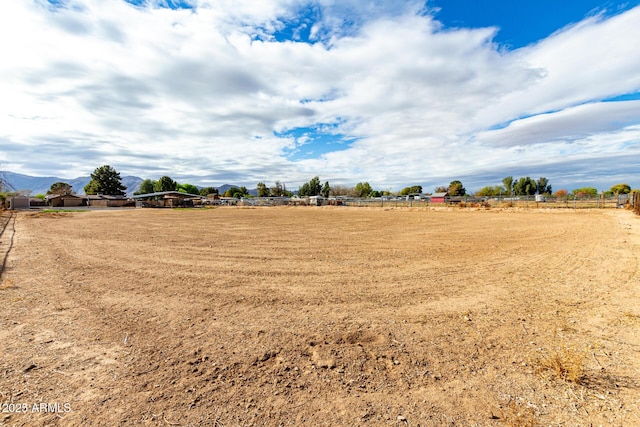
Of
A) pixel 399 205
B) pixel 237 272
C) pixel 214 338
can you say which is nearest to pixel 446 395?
pixel 214 338

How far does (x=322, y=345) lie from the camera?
3.78 m

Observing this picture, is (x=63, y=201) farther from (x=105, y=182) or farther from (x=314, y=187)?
(x=314, y=187)

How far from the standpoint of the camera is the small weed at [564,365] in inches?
119

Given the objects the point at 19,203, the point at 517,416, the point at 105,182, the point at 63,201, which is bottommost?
the point at 517,416

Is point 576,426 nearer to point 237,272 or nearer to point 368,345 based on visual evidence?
point 368,345

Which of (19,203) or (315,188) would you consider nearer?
(19,203)

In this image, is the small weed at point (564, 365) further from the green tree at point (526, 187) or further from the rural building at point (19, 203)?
the green tree at point (526, 187)

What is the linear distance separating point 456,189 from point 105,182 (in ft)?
420

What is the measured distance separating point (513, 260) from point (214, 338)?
837cm

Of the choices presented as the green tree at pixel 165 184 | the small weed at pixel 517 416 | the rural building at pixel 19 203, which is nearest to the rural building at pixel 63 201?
the rural building at pixel 19 203

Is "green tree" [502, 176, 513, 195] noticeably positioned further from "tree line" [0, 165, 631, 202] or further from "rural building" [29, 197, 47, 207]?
"rural building" [29, 197, 47, 207]

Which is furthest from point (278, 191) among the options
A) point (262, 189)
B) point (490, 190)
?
point (490, 190)

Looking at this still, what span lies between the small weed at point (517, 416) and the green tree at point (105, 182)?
11778 centimetres

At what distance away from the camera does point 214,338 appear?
393 cm
